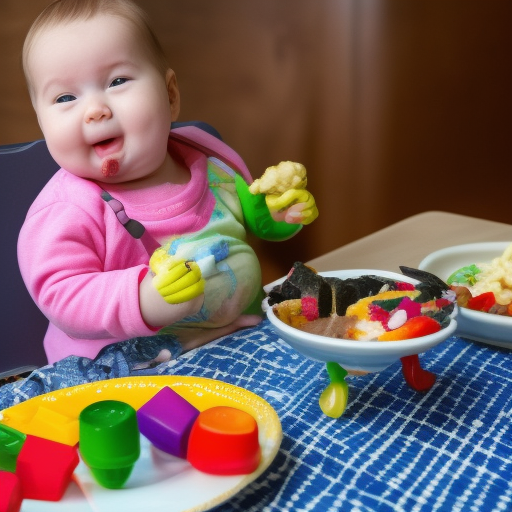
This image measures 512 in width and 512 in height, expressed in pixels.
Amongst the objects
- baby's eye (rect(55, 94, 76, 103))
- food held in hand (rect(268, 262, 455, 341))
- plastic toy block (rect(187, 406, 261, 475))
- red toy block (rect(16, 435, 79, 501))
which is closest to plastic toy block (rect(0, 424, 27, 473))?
red toy block (rect(16, 435, 79, 501))

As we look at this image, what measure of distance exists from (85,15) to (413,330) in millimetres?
455

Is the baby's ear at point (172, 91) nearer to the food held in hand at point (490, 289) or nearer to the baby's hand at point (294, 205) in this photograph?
the baby's hand at point (294, 205)

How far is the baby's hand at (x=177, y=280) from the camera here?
0.68 meters

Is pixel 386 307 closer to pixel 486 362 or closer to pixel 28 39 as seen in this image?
pixel 486 362

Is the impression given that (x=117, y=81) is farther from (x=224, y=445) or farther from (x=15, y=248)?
(x=224, y=445)

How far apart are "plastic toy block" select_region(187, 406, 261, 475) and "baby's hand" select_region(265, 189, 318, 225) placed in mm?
321

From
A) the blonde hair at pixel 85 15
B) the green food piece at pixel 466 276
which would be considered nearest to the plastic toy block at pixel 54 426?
the blonde hair at pixel 85 15

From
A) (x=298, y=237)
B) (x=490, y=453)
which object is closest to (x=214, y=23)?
(x=298, y=237)

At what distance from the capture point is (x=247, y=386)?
2.39 ft

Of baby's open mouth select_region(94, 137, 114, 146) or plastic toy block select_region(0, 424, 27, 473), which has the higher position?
baby's open mouth select_region(94, 137, 114, 146)

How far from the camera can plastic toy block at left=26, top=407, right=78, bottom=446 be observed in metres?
0.58

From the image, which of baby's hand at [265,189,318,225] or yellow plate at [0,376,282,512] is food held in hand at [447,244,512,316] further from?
yellow plate at [0,376,282,512]

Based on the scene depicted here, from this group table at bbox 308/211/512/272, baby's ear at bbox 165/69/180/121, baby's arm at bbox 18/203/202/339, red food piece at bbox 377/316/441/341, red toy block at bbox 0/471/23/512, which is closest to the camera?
red toy block at bbox 0/471/23/512

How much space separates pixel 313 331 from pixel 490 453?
0.59 ft
